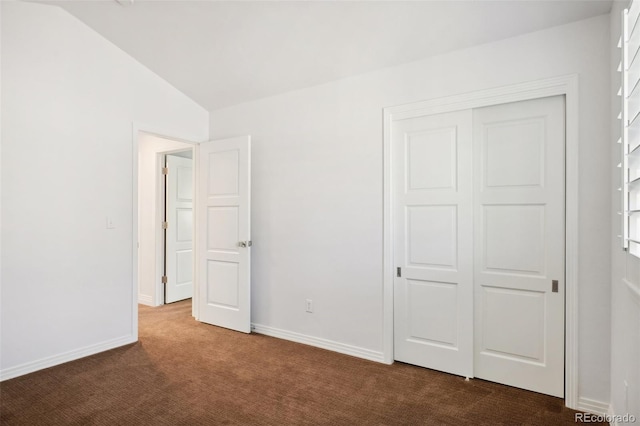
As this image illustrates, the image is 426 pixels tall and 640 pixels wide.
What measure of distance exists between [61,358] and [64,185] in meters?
1.44

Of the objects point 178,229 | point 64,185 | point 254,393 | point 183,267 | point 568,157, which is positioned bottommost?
point 254,393

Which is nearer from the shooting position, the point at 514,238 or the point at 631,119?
the point at 631,119

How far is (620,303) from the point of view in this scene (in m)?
1.95

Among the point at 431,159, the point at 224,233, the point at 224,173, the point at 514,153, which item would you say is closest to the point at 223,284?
the point at 224,233

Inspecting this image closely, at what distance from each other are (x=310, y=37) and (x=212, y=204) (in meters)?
2.10

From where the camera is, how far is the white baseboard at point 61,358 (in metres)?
2.79

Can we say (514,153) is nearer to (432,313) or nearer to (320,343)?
(432,313)

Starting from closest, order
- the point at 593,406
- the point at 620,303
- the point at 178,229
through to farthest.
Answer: the point at 620,303 < the point at 593,406 < the point at 178,229

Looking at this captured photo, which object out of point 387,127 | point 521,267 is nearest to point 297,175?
point 387,127

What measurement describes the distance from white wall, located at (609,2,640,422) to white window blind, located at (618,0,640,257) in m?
0.17

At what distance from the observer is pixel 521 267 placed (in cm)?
260

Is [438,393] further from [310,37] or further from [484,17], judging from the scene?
[310,37]

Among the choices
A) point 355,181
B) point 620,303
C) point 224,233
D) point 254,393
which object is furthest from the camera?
point 224,233

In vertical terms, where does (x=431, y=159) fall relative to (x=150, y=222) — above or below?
above
